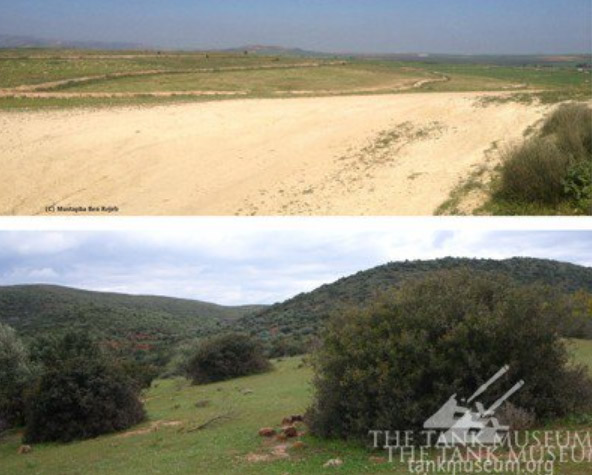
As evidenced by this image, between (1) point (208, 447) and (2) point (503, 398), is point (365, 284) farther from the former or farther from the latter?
(2) point (503, 398)

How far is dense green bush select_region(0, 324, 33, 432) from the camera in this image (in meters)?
22.1

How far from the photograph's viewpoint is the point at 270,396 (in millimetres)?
19234

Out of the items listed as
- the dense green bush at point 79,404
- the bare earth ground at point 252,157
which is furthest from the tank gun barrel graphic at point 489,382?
the dense green bush at point 79,404

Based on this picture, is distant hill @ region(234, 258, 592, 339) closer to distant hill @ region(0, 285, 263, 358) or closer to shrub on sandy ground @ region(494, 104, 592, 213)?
distant hill @ region(0, 285, 263, 358)

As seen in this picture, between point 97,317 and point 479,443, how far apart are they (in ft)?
128

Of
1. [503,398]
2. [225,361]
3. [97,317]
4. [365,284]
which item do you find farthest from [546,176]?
[97,317]

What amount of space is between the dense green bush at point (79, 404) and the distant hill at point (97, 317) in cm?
1691

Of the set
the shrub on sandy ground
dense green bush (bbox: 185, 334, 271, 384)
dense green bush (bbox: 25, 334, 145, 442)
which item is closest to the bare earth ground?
the shrub on sandy ground

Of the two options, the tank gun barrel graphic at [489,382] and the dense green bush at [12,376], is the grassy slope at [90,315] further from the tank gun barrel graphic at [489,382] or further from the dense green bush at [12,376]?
the tank gun barrel graphic at [489,382]

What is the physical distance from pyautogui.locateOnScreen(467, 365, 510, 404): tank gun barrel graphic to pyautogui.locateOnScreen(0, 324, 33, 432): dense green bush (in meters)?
16.1

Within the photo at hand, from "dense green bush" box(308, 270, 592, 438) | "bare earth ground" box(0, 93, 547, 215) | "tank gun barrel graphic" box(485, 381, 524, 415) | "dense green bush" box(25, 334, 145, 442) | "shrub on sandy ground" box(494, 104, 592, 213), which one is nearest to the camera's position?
"tank gun barrel graphic" box(485, 381, 524, 415)

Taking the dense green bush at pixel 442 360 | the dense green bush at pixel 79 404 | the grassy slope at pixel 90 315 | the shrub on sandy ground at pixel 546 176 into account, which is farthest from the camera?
the grassy slope at pixel 90 315

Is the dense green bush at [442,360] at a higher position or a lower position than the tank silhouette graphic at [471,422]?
higher

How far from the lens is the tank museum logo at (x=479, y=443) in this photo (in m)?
9.16
